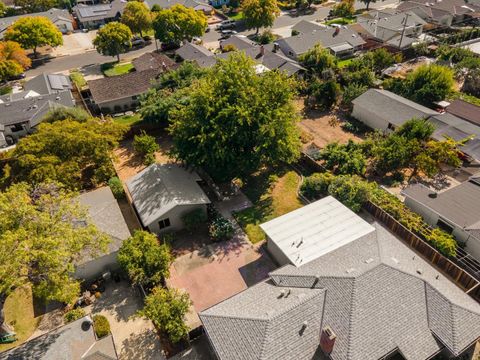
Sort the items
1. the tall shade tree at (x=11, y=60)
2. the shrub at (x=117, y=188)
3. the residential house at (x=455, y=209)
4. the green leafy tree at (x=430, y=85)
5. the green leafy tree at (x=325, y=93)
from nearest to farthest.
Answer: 1. the residential house at (x=455, y=209)
2. the shrub at (x=117, y=188)
3. the green leafy tree at (x=430, y=85)
4. the green leafy tree at (x=325, y=93)
5. the tall shade tree at (x=11, y=60)

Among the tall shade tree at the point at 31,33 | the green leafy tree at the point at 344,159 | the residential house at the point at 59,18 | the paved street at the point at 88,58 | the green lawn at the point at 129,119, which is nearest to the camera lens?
the green leafy tree at the point at 344,159

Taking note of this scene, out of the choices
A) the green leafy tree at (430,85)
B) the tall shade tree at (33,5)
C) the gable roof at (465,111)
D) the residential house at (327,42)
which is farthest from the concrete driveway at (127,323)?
the tall shade tree at (33,5)

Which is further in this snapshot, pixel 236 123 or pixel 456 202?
pixel 236 123

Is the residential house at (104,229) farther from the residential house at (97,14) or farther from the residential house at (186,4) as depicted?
the residential house at (186,4)

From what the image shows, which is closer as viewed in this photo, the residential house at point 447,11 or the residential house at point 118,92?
the residential house at point 118,92

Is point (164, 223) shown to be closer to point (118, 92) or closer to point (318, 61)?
point (118, 92)

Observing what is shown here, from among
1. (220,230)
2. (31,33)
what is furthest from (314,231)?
(31,33)
